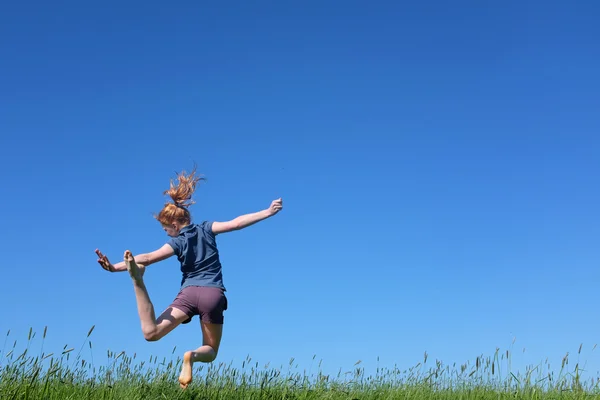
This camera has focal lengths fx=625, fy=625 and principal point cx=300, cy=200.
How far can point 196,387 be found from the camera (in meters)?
8.22

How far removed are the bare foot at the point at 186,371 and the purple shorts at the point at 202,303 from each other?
77 centimetres

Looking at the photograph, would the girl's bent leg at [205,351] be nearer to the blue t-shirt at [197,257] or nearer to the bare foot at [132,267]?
the blue t-shirt at [197,257]

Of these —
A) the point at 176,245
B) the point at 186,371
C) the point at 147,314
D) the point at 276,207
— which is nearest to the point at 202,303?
the point at 147,314

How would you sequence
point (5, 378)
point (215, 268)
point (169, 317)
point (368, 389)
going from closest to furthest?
point (5, 378) < point (169, 317) < point (215, 268) < point (368, 389)

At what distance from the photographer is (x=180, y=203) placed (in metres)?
8.60

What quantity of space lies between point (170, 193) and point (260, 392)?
3.00 meters

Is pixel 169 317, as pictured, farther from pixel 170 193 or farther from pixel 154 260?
pixel 170 193

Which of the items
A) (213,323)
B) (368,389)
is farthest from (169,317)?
(368,389)

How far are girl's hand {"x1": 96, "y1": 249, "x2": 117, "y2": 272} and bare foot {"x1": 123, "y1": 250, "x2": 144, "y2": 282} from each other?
24.0 inches

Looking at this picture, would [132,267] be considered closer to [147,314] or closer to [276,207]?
[147,314]

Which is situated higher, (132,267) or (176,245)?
(176,245)

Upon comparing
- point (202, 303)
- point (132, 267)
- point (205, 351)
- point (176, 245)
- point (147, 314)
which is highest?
point (176, 245)

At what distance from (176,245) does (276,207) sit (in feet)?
4.61

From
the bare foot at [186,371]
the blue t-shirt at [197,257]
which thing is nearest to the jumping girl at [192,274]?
the blue t-shirt at [197,257]
